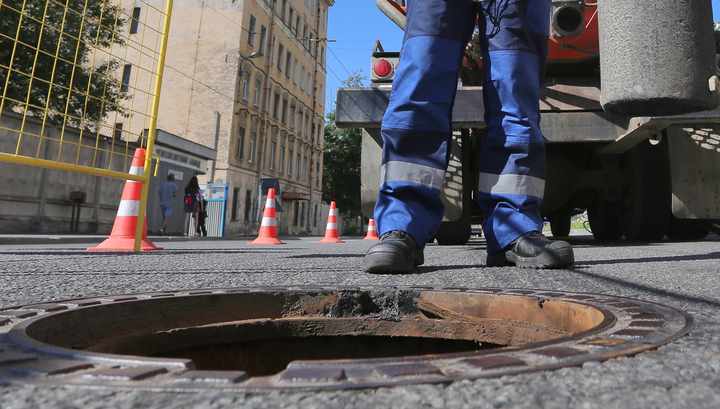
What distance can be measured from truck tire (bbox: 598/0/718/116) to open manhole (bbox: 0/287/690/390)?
1175mm

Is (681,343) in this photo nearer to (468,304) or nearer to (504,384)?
(504,384)

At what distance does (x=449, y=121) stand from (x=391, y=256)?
2.16 ft

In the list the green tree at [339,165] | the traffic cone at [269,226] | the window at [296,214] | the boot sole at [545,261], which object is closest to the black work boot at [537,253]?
the boot sole at [545,261]

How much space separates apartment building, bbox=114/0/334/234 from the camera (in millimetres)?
25328

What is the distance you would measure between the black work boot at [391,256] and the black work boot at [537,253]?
41 cm

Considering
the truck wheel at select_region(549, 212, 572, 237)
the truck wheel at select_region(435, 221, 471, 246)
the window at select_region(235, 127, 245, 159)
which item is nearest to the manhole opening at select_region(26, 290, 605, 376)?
the truck wheel at select_region(435, 221, 471, 246)

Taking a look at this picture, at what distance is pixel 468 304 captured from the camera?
1.52 m

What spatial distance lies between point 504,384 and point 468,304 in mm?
908

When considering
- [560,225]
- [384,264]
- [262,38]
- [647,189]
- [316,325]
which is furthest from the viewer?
[262,38]

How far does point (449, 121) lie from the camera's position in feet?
7.72

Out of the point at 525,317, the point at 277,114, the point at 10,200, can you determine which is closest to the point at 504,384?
the point at 525,317

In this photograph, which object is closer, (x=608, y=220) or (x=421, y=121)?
(x=421, y=121)

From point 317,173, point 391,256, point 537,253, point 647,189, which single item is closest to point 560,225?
point 647,189

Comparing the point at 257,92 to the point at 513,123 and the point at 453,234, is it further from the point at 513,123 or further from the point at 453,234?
the point at 513,123
